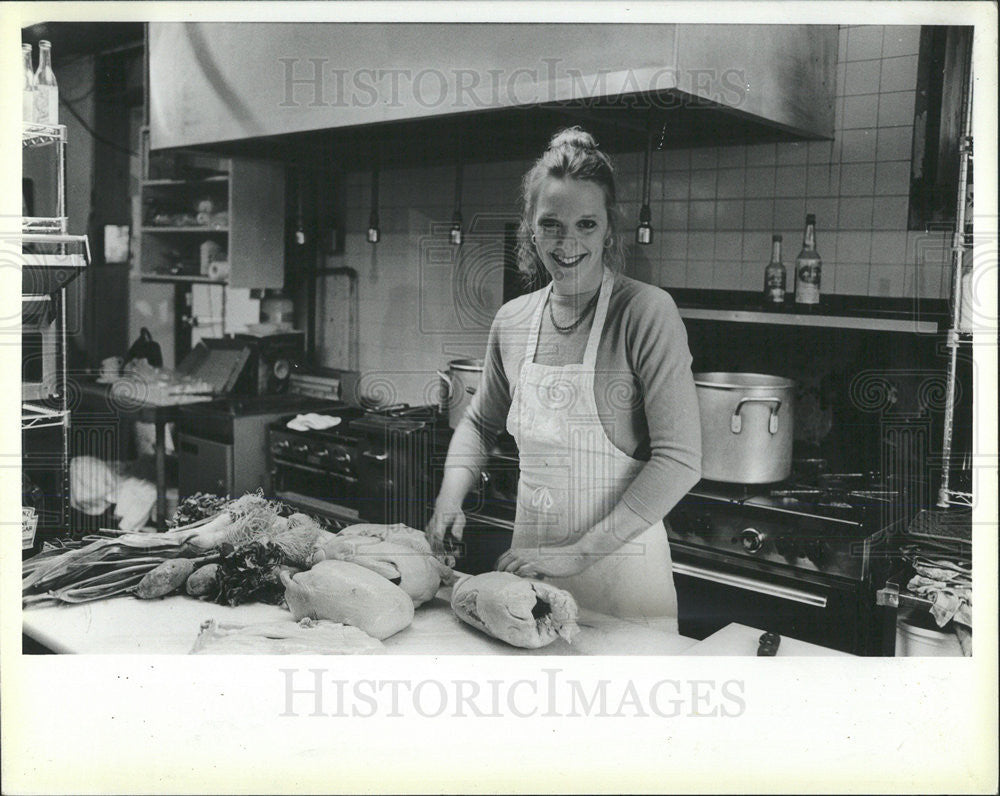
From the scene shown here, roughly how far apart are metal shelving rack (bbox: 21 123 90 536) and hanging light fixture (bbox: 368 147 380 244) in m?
0.94

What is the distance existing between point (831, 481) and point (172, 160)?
3064 millimetres

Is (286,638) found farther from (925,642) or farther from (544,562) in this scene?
(925,642)

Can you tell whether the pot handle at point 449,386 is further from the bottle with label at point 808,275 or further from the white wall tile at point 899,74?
the white wall tile at point 899,74

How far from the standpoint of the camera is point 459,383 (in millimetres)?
2383

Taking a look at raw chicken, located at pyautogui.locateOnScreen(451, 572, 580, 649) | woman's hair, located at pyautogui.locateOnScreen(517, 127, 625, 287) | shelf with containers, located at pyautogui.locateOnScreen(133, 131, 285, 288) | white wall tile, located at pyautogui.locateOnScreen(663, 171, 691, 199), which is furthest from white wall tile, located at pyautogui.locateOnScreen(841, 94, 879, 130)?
shelf with containers, located at pyautogui.locateOnScreen(133, 131, 285, 288)

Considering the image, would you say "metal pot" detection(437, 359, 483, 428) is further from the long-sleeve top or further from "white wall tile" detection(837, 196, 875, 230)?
"white wall tile" detection(837, 196, 875, 230)

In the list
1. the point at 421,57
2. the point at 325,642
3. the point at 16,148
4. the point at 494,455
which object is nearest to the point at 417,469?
the point at 494,455

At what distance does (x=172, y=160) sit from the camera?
404cm

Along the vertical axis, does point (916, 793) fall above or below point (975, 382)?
below

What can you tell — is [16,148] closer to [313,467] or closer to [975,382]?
[313,467]

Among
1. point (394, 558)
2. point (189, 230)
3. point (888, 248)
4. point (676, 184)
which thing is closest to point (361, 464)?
point (394, 558)

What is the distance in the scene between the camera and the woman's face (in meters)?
2.24

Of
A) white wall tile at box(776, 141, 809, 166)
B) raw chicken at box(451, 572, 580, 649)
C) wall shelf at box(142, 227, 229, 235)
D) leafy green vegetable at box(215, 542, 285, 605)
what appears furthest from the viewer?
wall shelf at box(142, 227, 229, 235)

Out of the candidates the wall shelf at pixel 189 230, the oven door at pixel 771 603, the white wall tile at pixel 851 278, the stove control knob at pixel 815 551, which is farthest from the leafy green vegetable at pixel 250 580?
the wall shelf at pixel 189 230
